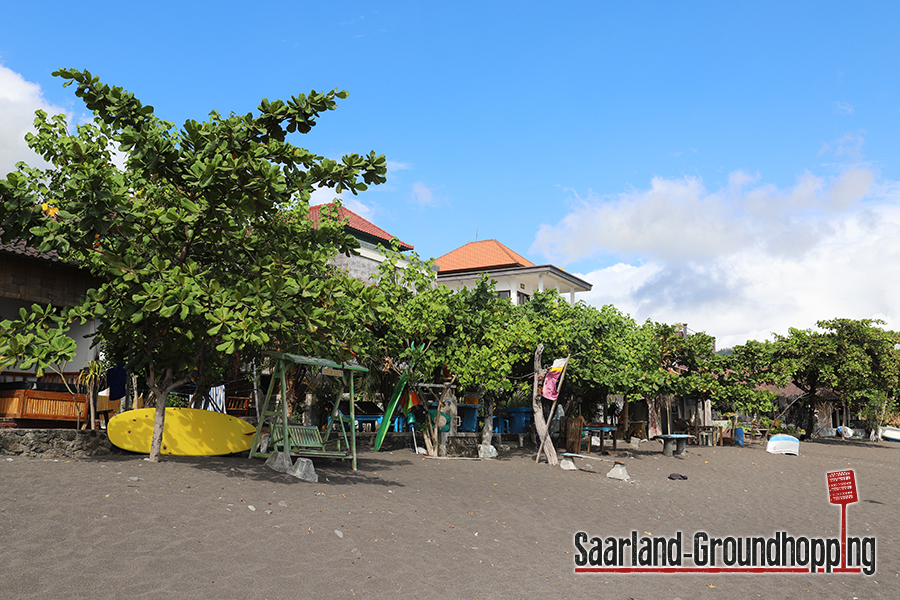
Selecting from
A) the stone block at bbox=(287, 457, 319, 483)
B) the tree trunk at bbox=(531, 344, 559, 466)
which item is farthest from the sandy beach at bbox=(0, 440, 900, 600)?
the tree trunk at bbox=(531, 344, 559, 466)

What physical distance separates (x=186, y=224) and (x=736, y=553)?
32.9 ft

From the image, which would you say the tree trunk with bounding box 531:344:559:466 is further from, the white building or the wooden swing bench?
the white building

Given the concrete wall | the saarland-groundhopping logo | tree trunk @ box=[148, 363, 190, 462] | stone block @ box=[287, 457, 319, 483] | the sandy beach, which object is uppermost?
tree trunk @ box=[148, 363, 190, 462]

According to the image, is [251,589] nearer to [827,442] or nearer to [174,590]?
[174,590]

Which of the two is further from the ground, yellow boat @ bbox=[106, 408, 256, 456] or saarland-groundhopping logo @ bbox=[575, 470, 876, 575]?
yellow boat @ bbox=[106, 408, 256, 456]

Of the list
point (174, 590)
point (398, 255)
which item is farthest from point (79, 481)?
point (398, 255)

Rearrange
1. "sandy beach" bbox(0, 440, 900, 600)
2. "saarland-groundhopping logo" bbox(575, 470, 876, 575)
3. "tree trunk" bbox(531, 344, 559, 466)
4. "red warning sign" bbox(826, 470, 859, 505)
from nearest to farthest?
"sandy beach" bbox(0, 440, 900, 600) → "red warning sign" bbox(826, 470, 859, 505) → "saarland-groundhopping logo" bbox(575, 470, 876, 575) → "tree trunk" bbox(531, 344, 559, 466)

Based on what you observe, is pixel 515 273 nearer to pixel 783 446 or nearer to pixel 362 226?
pixel 362 226

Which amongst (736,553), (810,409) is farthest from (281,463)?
(810,409)

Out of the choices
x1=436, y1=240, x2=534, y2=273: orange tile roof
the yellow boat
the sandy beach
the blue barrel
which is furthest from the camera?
x1=436, y1=240, x2=534, y2=273: orange tile roof

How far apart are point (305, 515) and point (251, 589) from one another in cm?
277

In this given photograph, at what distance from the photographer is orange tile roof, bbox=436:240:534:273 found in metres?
35.5

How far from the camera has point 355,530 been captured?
28.9ft

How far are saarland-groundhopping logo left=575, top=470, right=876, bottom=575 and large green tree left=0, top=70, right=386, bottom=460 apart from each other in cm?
532
